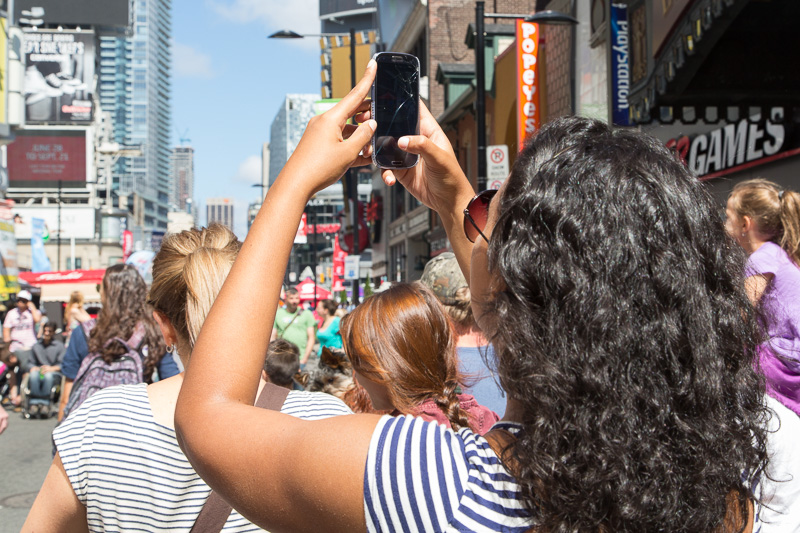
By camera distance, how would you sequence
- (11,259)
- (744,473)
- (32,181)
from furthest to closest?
(32,181) < (11,259) < (744,473)

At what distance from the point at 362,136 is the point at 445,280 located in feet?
8.29

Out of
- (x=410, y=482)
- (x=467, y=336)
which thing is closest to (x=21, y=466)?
(x=467, y=336)

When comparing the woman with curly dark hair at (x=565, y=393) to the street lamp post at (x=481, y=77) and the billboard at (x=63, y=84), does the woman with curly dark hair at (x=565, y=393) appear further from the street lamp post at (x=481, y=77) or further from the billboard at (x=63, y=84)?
the billboard at (x=63, y=84)

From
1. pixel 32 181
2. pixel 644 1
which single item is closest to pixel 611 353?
pixel 644 1

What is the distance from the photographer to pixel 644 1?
12508 millimetres

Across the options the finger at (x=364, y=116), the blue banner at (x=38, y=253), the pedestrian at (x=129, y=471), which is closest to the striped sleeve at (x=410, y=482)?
the finger at (x=364, y=116)

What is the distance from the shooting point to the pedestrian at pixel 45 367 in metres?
13.2

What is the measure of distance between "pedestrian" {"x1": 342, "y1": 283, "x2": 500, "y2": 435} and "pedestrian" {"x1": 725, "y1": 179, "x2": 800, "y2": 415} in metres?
1.45

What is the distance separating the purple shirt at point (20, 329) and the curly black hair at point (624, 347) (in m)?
16.1

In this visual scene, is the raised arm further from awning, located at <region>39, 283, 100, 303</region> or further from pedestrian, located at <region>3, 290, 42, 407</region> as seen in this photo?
awning, located at <region>39, 283, 100, 303</region>

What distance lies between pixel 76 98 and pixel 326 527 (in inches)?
4095

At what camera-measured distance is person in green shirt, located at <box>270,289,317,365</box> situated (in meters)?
11.6

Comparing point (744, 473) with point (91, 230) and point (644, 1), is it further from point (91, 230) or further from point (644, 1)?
point (91, 230)

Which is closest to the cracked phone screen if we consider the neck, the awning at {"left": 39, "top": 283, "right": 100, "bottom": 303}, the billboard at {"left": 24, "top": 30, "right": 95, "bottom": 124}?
the neck
